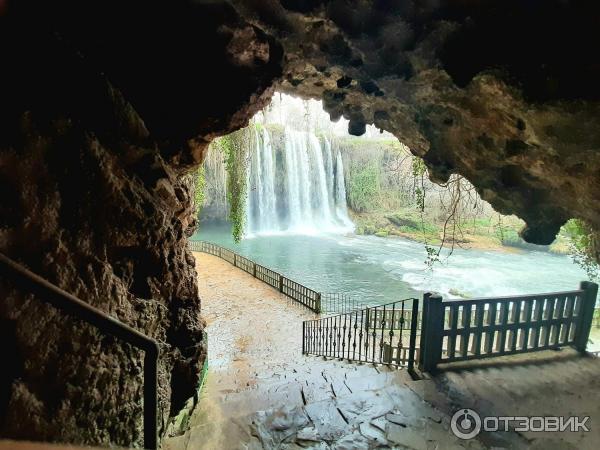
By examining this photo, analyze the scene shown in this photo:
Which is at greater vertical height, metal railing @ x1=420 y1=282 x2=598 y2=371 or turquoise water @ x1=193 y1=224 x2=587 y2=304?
metal railing @ x1=420 y1=282 x2=598 y2=371

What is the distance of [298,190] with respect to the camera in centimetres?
3136

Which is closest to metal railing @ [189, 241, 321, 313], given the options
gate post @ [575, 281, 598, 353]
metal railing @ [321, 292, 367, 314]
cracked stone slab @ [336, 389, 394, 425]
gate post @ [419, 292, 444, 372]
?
metal railing @ [321, 292, 367, 314]

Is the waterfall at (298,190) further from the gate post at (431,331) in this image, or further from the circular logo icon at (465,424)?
the circular logo icon at (465,424)

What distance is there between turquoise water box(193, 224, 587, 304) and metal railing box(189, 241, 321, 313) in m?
3.43

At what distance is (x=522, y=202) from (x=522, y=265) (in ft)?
70.7

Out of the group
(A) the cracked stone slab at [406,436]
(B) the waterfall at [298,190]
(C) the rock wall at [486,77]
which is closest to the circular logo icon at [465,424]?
(A) the cracked stone slab at [406,436]

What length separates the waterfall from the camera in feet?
94.9

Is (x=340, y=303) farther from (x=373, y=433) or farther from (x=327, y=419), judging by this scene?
(x=373, y=433)

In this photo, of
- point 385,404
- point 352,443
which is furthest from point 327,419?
point 385,404

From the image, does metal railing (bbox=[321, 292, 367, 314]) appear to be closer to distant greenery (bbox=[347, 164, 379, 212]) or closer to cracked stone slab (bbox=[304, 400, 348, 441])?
cracked stone slab (bbox=[304, 400, 348, 441])

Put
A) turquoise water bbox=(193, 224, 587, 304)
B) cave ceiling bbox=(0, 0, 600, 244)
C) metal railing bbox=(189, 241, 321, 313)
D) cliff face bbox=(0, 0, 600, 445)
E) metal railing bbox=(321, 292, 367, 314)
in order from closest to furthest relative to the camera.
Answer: cliff face bbox=(0, 0, 600, 445) < cave ceiling bbox=(0, 0, 600, 244) < metal railing bbox=(189, 241, 321, 313) < metal railing bbox=(321, 292, 367, 314) < turquoise water bbox=(193, 224, 587, 304)

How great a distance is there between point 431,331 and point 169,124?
467 cm

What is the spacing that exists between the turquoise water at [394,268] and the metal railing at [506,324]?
9.80 meters

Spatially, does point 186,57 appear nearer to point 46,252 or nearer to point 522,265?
point 46,252
